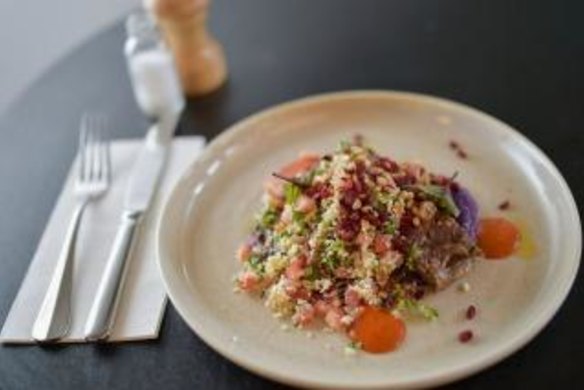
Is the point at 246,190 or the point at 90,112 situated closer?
the point at 246,190

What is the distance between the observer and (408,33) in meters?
1.56

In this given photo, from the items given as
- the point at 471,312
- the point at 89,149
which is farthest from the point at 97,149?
the point at 471,312

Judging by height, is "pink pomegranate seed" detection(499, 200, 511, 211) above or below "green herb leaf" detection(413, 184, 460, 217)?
below

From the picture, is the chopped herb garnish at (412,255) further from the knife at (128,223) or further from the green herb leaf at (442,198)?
the knife at (128,223)

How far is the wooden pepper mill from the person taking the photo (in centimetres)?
145

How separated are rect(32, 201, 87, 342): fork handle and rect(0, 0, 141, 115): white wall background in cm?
169

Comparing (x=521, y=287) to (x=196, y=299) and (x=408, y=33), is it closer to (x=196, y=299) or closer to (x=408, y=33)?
(x=196, y=299)

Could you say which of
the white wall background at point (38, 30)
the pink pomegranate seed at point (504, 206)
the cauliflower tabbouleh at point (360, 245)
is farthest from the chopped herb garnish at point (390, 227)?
the white wall background at point (38, 30)

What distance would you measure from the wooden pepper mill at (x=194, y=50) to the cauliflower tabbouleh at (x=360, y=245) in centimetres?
48

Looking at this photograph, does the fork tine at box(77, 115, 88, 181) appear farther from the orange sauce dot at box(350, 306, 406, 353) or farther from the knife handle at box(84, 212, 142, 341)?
the orange sauce dot at box(350, 306, 406, 353)

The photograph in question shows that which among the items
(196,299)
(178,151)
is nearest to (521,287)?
(196,299)

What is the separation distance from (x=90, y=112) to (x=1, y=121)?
0.19 metres

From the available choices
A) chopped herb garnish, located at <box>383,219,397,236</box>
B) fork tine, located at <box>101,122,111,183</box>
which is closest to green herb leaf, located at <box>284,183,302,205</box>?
chopped herb garnish, located at <box>383,219,397,236</box>

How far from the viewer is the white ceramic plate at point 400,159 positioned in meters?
0.88
